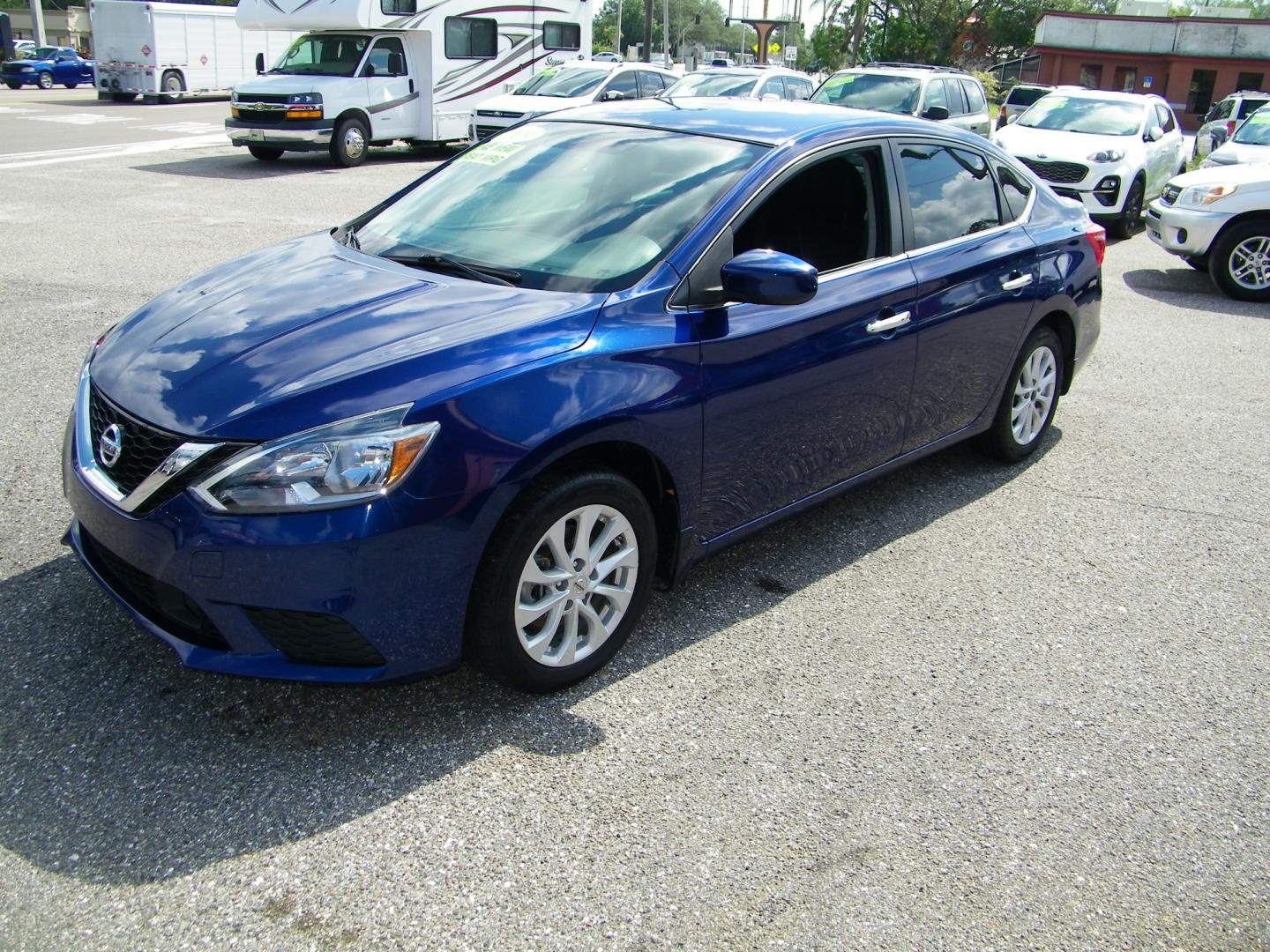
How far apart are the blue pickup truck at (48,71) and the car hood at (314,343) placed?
131 feet

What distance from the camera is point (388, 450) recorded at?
9.27 ft

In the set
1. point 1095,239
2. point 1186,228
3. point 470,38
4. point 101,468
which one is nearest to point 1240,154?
point 1186,228

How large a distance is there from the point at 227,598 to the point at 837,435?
227 cm

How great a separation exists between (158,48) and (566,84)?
16616mm

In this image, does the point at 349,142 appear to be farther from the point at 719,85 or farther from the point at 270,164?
the point at 719,85

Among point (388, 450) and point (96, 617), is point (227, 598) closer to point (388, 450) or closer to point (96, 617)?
point (388, 450)

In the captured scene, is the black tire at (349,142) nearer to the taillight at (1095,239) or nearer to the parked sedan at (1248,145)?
the parked sedan at (1248,145)

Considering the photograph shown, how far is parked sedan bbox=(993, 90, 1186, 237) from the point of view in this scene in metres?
12.6

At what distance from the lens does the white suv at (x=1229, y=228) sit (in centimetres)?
999

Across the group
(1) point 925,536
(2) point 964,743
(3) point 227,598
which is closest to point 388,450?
(3) point 227,598

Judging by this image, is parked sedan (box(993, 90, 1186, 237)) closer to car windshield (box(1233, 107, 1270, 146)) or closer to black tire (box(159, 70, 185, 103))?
car windshield (box(1233, 107, 1270, 146))

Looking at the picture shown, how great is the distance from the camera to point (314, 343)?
3158 millimetres

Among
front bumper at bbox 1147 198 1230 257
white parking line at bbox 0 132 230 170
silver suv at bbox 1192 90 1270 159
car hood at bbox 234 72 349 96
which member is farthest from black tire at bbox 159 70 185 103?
front bumper at bbox 1147 198 1230 257

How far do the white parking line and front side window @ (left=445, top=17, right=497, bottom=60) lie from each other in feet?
14.1
